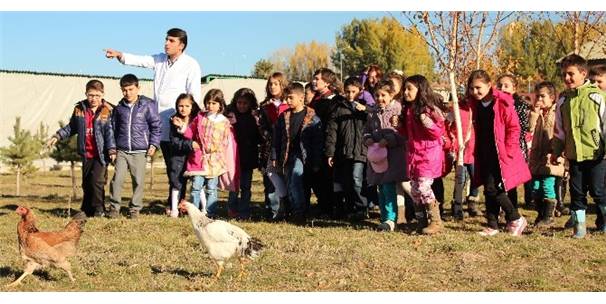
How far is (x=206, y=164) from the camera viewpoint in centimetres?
930

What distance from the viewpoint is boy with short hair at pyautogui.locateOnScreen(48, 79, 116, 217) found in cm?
933

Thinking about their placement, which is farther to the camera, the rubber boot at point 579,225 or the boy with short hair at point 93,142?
the boy with short hair at point 93,142

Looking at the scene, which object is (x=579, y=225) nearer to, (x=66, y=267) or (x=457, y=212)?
(x=457, y=212)

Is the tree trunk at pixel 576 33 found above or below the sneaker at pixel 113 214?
above

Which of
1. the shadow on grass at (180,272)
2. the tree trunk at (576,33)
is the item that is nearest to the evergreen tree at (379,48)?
the tree trunk at (576,33)

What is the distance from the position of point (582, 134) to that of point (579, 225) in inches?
36.1

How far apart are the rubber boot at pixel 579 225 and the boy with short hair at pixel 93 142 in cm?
532

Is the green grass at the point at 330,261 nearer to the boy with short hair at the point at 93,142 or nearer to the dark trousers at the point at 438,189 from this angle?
the dark trousers at the point at 438,189

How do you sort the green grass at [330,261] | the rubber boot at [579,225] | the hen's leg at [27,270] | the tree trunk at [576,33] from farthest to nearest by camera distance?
the tree trunk at [576,33] < the rubber boot at [579,225] < the green grass at [330,261] < the hen's leg at [27,270]

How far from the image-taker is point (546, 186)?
8602 mm

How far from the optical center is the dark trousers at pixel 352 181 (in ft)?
29.6

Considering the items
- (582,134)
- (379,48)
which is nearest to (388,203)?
(582,134)

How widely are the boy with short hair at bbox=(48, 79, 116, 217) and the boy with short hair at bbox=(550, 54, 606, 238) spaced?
5.25 metres

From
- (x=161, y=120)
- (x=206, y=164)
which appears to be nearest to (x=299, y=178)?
(x=206, y=164)
